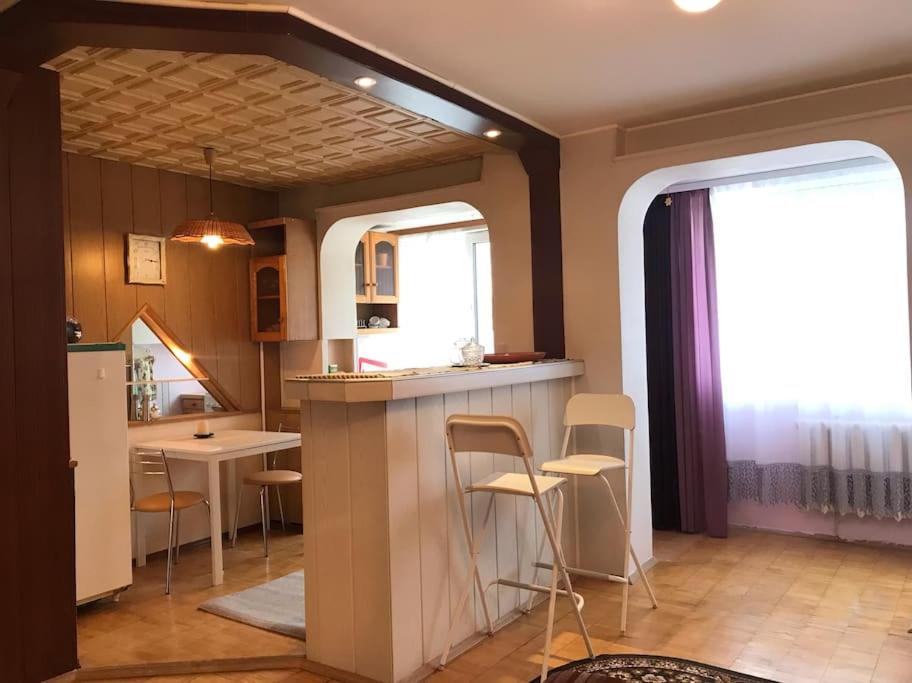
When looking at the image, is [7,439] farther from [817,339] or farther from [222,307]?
[817,339]

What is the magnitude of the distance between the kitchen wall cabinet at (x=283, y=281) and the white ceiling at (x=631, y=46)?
2.12 metres

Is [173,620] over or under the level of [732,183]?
under

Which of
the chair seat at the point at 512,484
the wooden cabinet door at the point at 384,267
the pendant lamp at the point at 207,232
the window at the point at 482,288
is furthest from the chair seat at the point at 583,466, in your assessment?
the window at the point at 482,288

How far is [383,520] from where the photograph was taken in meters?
2.79

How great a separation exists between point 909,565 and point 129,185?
5039 mm

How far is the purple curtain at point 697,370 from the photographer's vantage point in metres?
4.75

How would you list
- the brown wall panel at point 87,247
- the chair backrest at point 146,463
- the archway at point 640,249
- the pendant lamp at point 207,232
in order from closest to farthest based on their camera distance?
the archway at point 640,249 → the pendant lamp at point 207,232 → the brown wall panel at point 87,247 → the chair backrest at point 146,463

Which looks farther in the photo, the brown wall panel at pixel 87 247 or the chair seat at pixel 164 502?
the brown wall panel at pixel 87 247

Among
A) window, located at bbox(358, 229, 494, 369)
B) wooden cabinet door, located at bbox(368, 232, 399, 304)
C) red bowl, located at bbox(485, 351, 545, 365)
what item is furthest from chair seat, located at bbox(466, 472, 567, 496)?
window, located at bbox(358, 229, 494, 369)

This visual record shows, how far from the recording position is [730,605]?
3535 millimetres

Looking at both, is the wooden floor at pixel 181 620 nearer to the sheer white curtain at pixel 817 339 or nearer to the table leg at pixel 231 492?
the table leg at pixel 231 492

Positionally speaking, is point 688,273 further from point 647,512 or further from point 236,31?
point 236,31

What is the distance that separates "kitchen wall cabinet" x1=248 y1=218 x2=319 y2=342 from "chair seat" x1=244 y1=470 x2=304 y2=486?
93cm

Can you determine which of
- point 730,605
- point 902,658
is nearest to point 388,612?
point 730,605
